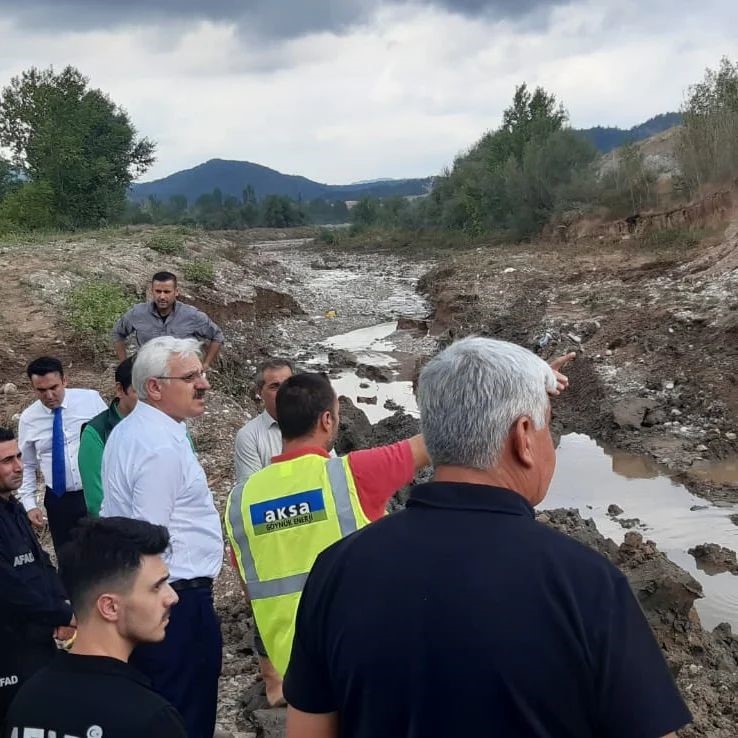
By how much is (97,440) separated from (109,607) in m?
1.98

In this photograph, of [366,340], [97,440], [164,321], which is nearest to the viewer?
[97,440]

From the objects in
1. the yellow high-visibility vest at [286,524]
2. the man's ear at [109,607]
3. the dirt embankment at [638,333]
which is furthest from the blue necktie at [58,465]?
the dirt embankment at [638,333]

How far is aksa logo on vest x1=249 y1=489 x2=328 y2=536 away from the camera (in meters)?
2.71

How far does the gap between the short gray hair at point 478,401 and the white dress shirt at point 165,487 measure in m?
1.70

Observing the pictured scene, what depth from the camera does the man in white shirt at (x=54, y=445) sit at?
4887mm

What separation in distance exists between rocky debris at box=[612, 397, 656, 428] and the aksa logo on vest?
8.68m

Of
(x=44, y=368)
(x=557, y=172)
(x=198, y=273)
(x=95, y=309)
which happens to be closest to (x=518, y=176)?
(x=557, y=172)

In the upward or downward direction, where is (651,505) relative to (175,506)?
downward

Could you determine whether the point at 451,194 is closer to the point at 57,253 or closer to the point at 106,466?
the point at 57,253

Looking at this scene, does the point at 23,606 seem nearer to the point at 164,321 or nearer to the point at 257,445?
the point at 257,445

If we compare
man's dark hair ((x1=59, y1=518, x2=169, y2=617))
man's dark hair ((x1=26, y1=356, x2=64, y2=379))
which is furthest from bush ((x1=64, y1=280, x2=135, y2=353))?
man's dark hair ((x1=59, y1=518, x2=169, y2=617))

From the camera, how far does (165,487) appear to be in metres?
3.11

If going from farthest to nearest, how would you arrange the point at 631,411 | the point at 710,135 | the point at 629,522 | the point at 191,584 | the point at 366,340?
the point at 710,135
the point at 366,340
the point at 631,411
the point at 629,522
the point at 191,584

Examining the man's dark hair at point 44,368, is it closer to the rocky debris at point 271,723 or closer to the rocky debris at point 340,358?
the rocky debris at point 271,723
